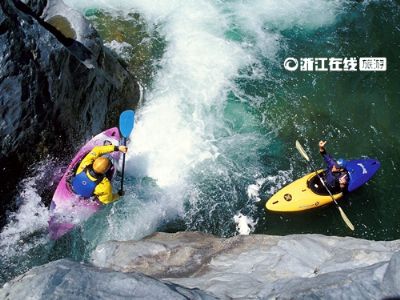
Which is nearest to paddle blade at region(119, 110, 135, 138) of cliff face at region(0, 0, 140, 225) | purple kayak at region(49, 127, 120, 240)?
cliff face at region(0, 0, 140, 225)

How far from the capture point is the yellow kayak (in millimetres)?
8516

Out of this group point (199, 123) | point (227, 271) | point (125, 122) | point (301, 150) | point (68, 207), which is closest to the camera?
point (227, 271)

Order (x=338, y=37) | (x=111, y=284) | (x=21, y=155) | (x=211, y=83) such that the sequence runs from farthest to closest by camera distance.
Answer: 1. (x=338, y=37)
2. (x=211, y=83)
3. (x=21, y=155)
4. (x=111, y=284)

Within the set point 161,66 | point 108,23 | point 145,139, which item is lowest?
point 145,139

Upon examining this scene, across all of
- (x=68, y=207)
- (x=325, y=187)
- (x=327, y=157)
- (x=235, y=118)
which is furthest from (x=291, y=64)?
(x=68, y=207)

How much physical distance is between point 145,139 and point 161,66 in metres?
2.16

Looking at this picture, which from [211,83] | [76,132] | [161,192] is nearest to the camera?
[76,132]

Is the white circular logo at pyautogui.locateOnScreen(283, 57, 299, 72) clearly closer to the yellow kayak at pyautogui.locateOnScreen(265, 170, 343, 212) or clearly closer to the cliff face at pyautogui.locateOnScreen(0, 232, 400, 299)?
the yellow kayak at pyautogui.locateOnScreen(265, 170, 343, 212)

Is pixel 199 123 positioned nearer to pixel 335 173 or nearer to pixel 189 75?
pixel 189 75

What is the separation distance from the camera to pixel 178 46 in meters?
11.6

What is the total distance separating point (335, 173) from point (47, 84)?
17.3 feet

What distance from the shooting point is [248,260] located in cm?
602

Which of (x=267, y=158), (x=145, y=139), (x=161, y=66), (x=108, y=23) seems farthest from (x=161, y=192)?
(x=108, y=23)

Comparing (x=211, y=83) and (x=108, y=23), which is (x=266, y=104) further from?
(x=108, y=23)
